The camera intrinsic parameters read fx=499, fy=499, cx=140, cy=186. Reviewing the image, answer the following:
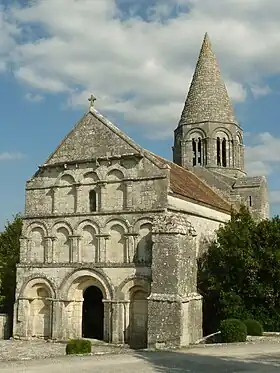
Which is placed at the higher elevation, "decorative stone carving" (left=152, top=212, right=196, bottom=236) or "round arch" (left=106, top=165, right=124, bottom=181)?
"round arch" (left=106, top=165, right=124, bottom=181)

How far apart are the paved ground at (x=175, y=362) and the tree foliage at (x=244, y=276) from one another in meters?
4.17

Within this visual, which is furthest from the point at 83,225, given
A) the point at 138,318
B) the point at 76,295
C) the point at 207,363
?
the point at 207,363

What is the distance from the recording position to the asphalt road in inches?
595

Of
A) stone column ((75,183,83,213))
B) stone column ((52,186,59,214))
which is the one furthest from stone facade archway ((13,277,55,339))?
stone column ((75,183,83,213))

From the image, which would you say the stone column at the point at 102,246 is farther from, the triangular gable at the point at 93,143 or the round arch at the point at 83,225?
the triangular gable at the point at 93,143

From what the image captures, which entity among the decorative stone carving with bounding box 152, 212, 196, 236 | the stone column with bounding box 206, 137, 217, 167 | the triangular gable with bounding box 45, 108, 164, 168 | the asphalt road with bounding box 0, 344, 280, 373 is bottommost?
the asphalt road with bounding box 0, 344, 280, 373

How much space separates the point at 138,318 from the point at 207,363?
8.60 m

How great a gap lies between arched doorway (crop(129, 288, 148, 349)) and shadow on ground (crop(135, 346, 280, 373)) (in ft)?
17.5

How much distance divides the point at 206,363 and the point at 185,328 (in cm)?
619

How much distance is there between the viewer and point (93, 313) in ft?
93.6

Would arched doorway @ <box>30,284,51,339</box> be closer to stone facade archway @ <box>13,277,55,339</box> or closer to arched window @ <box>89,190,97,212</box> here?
stone facade archway @ <box>13,277,55,339</box>

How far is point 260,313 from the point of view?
24.4 metres

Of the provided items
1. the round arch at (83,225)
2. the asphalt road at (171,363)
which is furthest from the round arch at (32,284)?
the asphalt road at (171,363)

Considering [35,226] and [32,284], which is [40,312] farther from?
[35,226]
